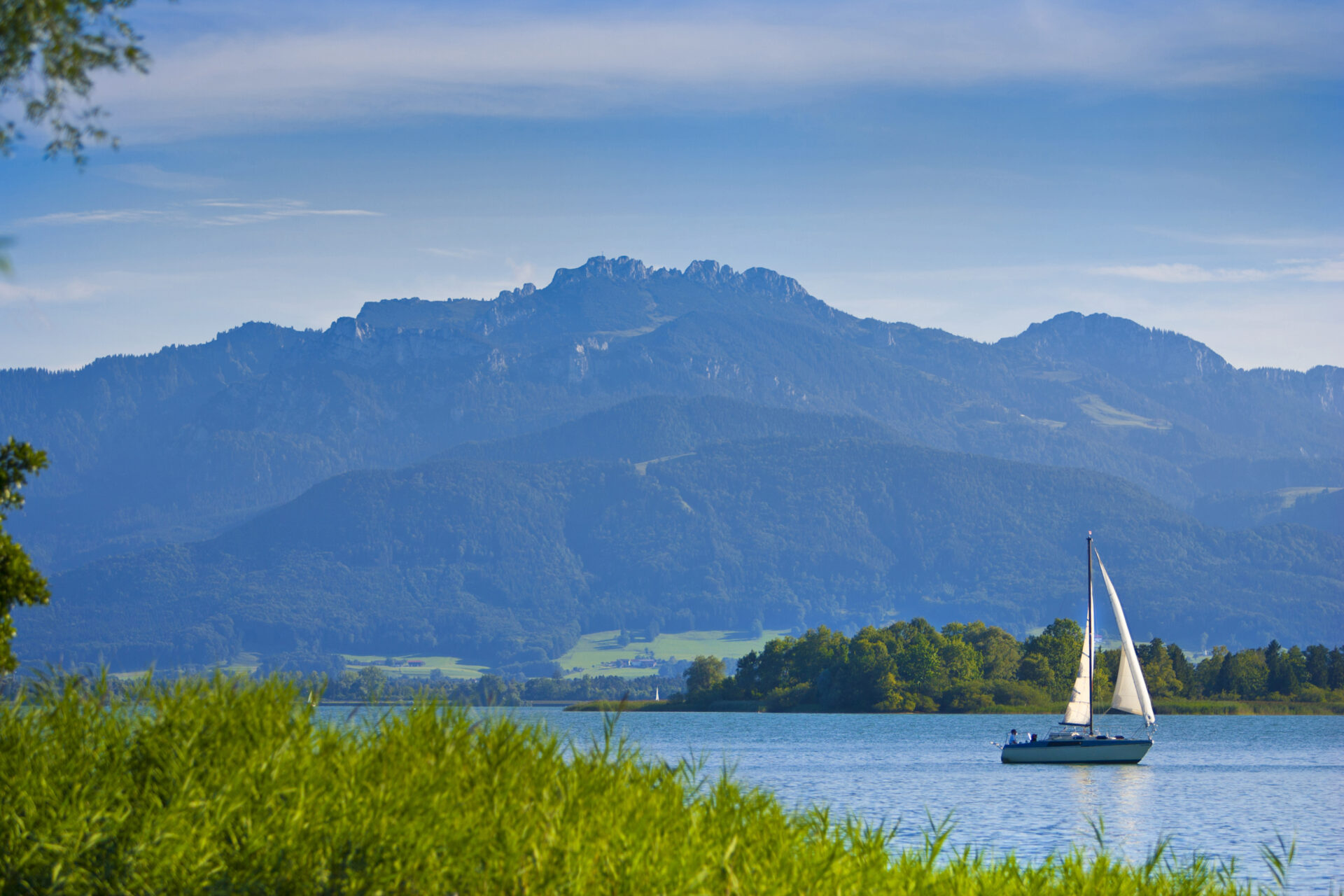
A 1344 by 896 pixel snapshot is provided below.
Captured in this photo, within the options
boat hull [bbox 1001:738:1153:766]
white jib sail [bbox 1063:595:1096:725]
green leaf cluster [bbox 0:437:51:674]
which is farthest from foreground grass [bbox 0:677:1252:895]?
boat hull [bbox 1001:738:1153:766]

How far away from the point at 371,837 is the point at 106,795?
8.36 ft

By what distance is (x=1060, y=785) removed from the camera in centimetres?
8881

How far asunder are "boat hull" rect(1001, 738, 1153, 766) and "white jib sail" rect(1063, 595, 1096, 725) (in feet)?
6.30

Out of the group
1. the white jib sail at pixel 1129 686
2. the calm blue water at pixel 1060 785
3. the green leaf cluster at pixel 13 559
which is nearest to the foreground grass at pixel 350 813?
the calm blue water at pixel 1060 785

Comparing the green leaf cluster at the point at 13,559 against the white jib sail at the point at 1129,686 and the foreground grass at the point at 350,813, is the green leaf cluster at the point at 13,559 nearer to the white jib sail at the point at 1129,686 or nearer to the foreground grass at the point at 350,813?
the foreground grass at the point at 350,813

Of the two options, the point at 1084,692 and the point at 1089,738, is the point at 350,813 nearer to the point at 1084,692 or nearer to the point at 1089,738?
the point at 1084,692

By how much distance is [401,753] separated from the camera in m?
13.3

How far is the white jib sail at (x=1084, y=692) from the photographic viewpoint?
329ft

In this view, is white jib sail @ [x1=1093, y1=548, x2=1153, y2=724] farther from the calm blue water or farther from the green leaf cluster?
the green leaf cluster

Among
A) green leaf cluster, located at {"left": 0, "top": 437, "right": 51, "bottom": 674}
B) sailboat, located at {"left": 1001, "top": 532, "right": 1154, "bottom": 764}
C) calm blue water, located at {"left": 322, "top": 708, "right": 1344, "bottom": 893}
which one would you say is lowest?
calm blue water, located at {"left": 322, "top": 708, "right": 1344, "bottom": 893}

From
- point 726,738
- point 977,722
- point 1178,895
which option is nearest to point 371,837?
point 1178,895

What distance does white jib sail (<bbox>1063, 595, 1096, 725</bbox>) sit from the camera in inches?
3949

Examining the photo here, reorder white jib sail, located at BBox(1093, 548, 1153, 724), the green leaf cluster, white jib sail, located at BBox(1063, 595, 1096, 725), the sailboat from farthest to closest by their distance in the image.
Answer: white jib sail, located at BBox(1093, 548, 1153, 724), the sailboat, white jib sail, located at BBox(1063, 595, 1096, 725), the green leaf cluster

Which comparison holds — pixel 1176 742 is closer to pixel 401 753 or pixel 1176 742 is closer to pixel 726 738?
pixel 726 738
